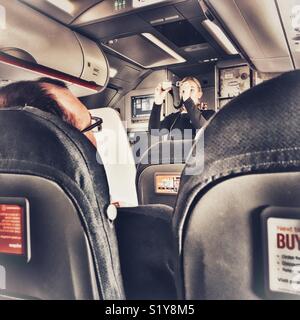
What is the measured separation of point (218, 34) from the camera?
3779mm

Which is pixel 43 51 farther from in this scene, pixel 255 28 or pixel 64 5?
pixel 255 28

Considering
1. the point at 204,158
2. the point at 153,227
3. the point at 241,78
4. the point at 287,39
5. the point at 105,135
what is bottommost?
the point at 153,227

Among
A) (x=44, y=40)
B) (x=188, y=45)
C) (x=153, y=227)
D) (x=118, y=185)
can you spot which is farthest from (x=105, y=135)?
(x=188, y=45)

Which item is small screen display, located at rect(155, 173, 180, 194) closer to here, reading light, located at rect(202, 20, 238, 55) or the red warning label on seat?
the red warning label on seat

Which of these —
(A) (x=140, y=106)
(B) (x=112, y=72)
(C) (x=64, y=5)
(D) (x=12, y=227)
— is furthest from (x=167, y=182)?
(A) (x=140, y=106)

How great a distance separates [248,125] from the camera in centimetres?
47

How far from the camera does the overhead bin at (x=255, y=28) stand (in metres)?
1.97

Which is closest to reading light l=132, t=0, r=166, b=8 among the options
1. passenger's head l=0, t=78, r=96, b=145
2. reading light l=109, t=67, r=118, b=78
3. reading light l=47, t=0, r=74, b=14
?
reading light l=47, t=0, r=74, b=14

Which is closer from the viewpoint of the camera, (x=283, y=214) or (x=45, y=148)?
(x=283, y=214)

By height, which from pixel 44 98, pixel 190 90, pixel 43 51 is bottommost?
pixel 44 98

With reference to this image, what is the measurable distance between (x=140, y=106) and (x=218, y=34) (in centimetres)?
189

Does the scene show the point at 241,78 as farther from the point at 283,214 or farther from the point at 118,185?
the point at 283,214

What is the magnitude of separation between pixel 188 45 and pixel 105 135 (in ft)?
9.96
